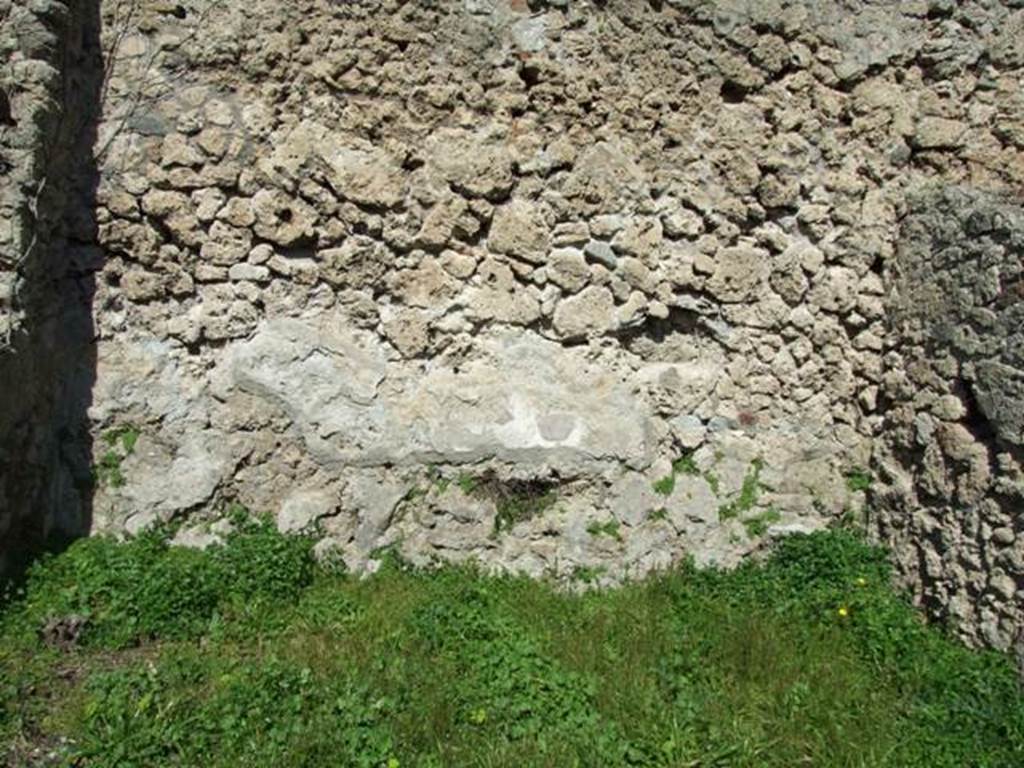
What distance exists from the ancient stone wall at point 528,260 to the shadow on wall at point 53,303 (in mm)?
95

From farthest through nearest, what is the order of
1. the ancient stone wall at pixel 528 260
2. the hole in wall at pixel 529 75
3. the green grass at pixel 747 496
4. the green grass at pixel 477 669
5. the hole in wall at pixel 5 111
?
the green grass at pixel 747 496, the hole in wall at pixel 529 75, the ancient stone wall at pixel 528 260, the hole in wall at pixel 5 111, the green grass at pixel 477 669

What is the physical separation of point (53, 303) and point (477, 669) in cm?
280

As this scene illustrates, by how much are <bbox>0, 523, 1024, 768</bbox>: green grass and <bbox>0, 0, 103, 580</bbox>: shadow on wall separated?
0.29 metres

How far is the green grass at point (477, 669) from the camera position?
3.22 m

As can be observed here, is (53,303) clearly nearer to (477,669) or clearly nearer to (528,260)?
(528,260)

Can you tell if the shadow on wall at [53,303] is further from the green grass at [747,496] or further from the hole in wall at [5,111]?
the green grass at [747,496]

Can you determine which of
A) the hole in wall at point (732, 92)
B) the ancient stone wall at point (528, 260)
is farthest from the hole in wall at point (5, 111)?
the hole in wall at point (732, 92)

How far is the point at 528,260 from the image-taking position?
15.1ft

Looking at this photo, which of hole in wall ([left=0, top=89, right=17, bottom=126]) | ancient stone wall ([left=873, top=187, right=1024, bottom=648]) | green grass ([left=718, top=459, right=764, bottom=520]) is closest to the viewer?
hole in wall ([left=0, top=89, right=17, bottom=126])

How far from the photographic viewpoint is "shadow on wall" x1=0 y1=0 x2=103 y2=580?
383 centimetres

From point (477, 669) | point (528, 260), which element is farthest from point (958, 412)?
point (477, 669)

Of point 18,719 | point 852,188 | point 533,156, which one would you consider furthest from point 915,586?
point 18,719

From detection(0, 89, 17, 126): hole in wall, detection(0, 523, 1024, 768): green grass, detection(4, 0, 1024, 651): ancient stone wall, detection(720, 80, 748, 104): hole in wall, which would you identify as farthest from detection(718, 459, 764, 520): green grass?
detection(0, 89, 17, 126): hole in wall

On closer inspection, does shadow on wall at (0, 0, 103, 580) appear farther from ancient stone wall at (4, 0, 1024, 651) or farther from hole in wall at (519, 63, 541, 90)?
hole in wall at (519, 63, 541, 90)
